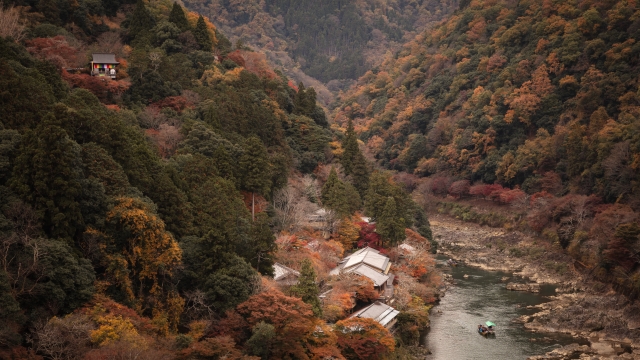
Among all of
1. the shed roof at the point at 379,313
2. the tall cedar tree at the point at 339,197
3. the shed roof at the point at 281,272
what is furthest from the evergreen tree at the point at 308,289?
the tall cedar tree at the point at 339,197

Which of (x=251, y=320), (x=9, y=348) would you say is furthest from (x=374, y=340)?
(x=9, y=348)

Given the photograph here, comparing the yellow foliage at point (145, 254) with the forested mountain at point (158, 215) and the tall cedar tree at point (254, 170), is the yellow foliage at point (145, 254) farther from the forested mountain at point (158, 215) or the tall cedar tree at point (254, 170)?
the tall cedar tree at point (254, 170)

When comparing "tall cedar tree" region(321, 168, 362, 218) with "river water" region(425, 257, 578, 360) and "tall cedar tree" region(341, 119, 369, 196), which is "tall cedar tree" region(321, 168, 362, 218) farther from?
"river water" region(425, 257, 578, 360)

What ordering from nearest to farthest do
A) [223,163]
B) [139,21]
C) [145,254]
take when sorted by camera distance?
[145,254] → [223,163] → [139,21]

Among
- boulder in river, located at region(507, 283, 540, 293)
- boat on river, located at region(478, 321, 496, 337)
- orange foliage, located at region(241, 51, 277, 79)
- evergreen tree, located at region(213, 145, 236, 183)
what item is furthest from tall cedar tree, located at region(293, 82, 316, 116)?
boat on river, located at region(478, 321, 496, 337)

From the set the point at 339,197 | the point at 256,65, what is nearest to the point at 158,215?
the point at 339,197

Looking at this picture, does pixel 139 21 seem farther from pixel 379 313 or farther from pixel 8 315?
pixel 8 315

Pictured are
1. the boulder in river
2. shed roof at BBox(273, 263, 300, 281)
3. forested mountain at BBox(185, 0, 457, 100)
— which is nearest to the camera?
shed roof at BBox(273, 263, 300, 281)
